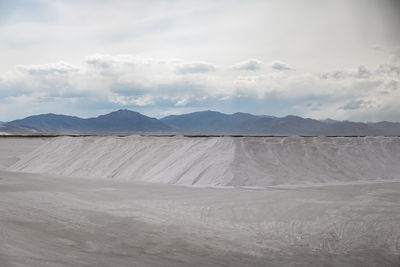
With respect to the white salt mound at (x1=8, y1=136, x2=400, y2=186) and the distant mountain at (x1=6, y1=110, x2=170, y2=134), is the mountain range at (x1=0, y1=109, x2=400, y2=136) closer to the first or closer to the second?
the distant mountain at (x1=6, y1=110, x2=170, y2=134)

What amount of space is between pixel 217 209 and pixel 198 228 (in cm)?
186

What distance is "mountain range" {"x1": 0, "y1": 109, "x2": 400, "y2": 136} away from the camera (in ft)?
283

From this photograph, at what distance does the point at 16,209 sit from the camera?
7.87m

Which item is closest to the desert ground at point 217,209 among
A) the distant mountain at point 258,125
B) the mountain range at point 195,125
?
the distant mountain at point 258,125

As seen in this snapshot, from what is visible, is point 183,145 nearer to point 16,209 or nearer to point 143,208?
point 143,208

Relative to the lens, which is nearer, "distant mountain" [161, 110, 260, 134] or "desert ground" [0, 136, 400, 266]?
"desert ground" [0, 136, 400, 266]

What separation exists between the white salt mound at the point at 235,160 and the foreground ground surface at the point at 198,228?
2783 millimetres

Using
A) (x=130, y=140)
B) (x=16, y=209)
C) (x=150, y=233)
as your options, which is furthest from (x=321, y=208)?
(x=130, y=140)

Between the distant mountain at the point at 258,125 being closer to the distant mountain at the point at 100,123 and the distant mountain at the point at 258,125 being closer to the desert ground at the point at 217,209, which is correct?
the distant mountain at the point at 100,123

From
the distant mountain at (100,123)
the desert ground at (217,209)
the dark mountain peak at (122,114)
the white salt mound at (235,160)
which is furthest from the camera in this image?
the dark mountain peak at (122,114)

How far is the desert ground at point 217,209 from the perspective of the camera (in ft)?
17.6

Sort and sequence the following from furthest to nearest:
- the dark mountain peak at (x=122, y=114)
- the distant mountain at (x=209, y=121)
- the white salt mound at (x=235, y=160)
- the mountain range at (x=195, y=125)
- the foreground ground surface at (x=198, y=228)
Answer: the dark mountain peak at (x=122, y=114) < the distant mountain at (x=209, y=121) < the mountain range at (x=195, y=125) < the white salt mound at (x=235, y=160) < the foreground ground surface at (x=198, y=228)

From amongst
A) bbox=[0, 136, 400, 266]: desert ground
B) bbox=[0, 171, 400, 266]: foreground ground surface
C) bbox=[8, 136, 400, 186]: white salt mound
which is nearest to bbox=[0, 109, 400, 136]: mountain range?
bbox=[8, 136, 400, 186]: white salt mound

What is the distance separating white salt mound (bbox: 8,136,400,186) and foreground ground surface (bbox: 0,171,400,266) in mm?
2783
